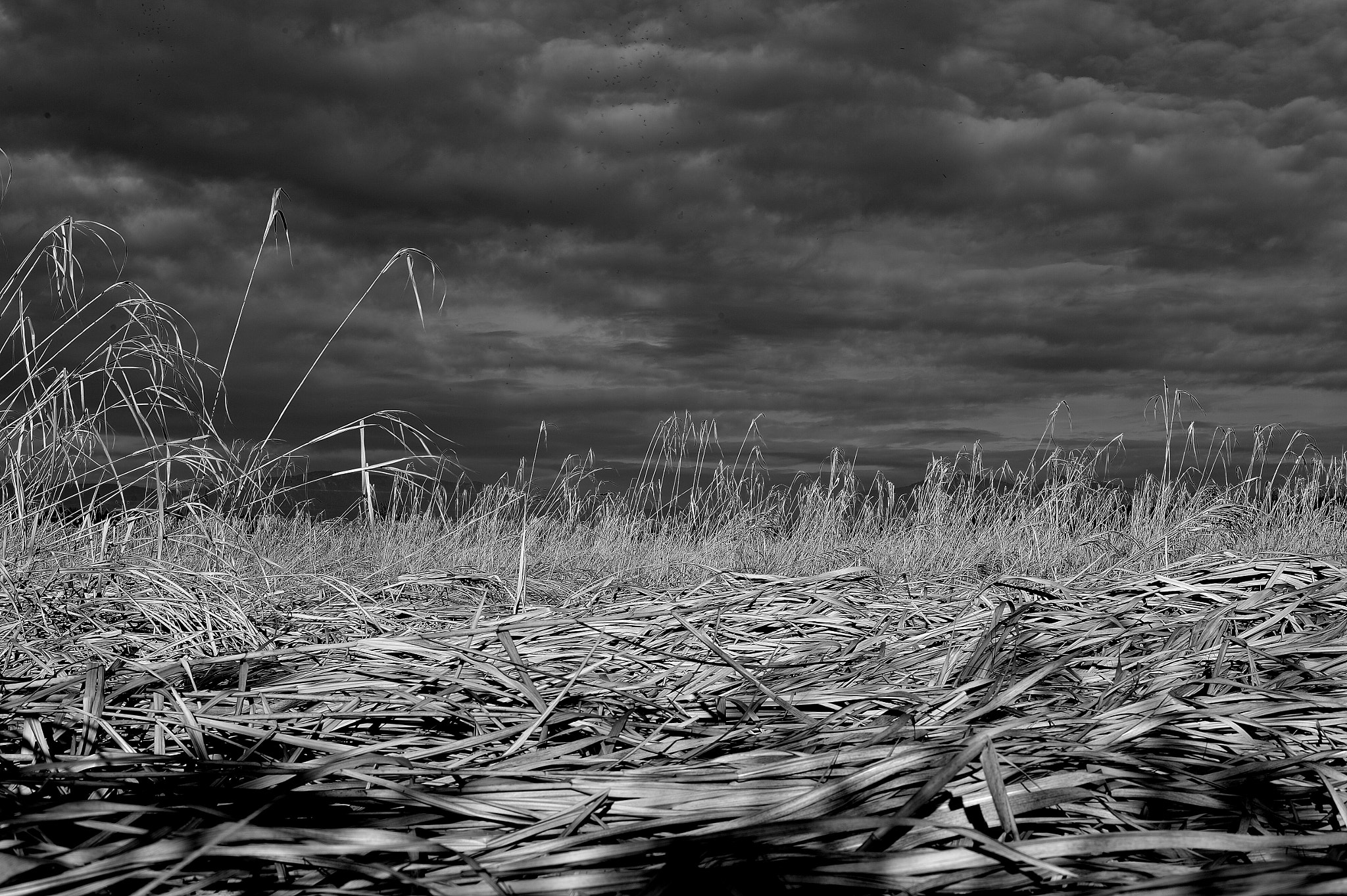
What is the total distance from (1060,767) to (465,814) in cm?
75

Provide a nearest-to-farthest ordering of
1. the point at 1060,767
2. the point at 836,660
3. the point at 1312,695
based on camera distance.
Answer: the point at 1060,767, the point at 1312,695, the point at 836,660

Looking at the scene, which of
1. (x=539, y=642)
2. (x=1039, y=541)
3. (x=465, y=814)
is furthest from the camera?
(x=1039, y=541)

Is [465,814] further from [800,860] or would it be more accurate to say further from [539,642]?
[539,642]

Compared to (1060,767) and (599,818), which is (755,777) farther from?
(1060,767)

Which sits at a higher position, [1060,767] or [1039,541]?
[1060,767]

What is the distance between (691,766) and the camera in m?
1.20

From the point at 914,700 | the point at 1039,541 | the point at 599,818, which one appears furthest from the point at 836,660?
the point at 1039,541

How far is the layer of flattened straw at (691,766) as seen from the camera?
954 millimetres

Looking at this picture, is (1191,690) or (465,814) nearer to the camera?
(465,814)

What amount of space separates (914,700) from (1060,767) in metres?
0.32

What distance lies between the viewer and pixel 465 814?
106 centimetres

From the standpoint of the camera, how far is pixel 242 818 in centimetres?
103

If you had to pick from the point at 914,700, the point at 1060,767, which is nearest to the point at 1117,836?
the point at 1060,767

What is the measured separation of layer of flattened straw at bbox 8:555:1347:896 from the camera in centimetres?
95
